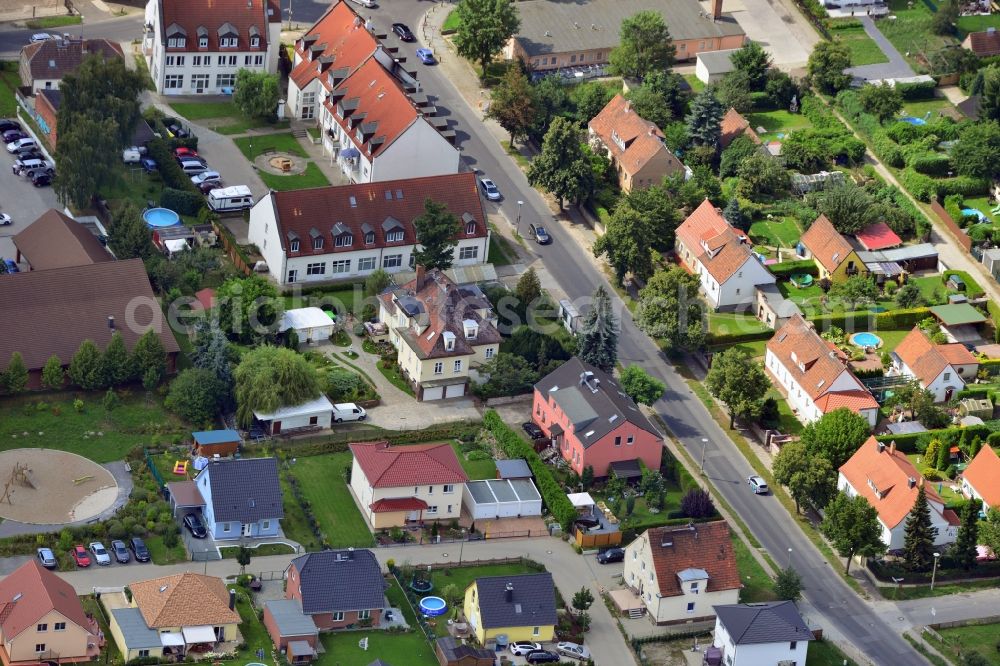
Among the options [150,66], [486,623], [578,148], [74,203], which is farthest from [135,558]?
[150,66]

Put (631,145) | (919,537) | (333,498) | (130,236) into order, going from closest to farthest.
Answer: (919,537)
(333,498)
(130,236)
(631,145)

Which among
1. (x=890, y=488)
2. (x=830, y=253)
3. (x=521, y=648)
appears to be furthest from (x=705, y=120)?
(x=521, y=648)

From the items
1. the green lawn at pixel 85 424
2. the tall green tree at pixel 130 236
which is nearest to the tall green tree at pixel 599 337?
the green lawn at pixel 85 424

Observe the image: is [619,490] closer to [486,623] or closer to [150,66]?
[486,623]

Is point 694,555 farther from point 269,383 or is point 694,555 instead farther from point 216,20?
point 216,20

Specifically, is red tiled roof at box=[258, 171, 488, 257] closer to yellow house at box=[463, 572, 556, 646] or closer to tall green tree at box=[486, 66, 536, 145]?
tall green tree at box=[486, 66, 536, 145]

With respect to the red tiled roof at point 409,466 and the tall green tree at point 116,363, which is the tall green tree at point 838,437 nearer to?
the red tiled roof at point 409,466
